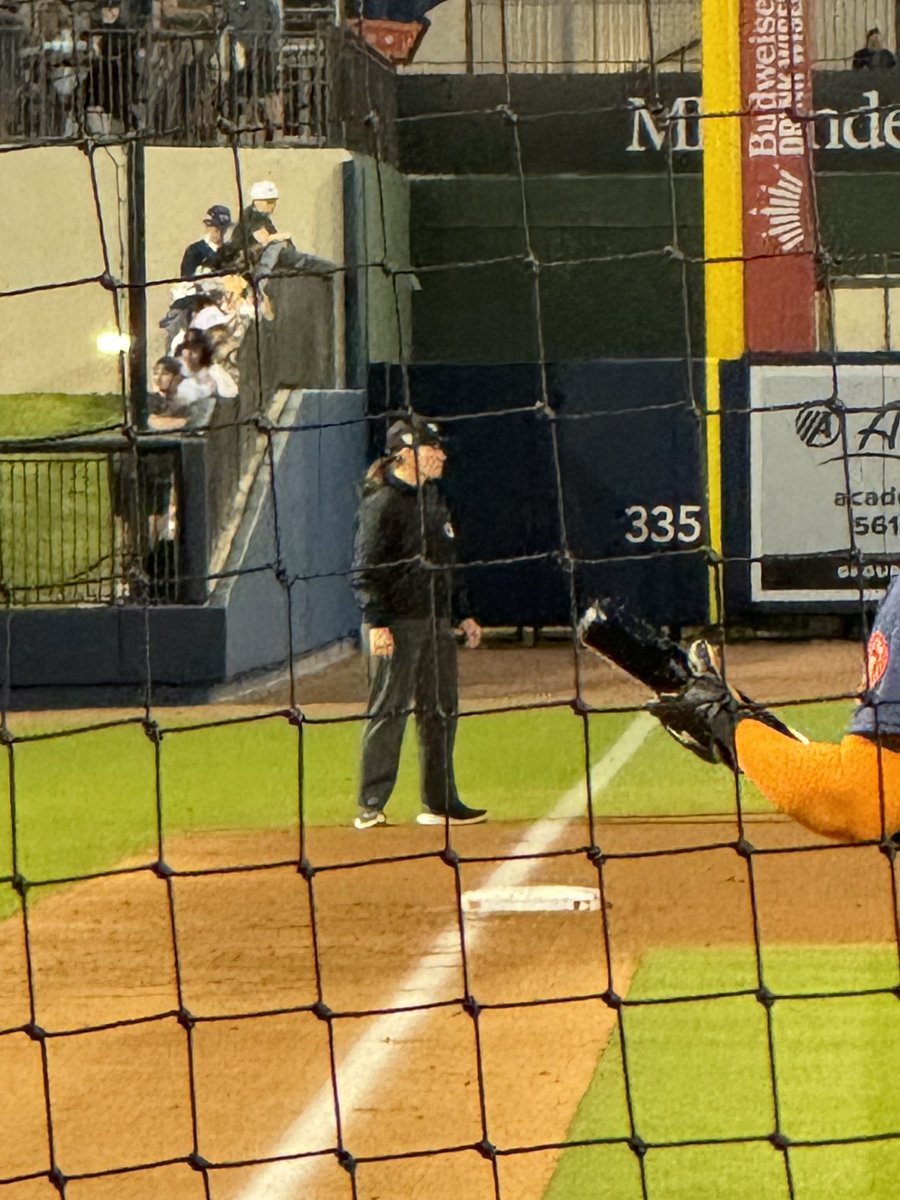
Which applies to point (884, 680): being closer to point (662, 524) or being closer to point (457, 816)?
point (457, 816)

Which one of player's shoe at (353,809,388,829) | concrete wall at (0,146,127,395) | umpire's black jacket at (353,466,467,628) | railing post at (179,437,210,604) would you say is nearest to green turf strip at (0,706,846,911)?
player's shoe at (353,809,388,829)

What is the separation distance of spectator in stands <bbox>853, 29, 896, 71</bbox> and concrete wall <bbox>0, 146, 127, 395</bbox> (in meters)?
8.73

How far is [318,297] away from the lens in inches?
810

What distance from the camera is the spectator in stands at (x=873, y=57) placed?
24641mm

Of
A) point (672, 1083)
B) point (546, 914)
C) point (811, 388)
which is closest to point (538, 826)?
point (546, 914)

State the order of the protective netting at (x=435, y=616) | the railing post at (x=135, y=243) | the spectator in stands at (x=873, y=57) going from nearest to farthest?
the protective netting at (x=435, y=616), the railing post at (x=135, y=243), the spectator in stands at (x=873, y=57)

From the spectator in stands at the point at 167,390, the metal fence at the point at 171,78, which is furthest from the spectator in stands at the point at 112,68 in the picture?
the spectator in stands at the point at 167,390

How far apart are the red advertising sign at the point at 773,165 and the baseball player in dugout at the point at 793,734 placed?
40.0 feet

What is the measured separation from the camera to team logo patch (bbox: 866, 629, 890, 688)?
14.2 ft

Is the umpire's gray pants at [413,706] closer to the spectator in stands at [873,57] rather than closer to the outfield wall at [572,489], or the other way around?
the outfield wall at [572,489]

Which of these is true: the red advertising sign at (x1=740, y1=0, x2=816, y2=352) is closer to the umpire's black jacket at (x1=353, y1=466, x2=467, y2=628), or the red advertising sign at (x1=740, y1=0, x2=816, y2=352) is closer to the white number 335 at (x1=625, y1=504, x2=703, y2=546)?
the white number 335 at (x1=625, y1=504, x2=703, y2=546)

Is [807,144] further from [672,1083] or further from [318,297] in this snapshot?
[318,297]

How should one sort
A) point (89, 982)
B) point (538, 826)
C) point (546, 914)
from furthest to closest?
point (538, 826)
point (546, 914)
point (89, 982)

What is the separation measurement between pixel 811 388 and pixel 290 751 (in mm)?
7114
